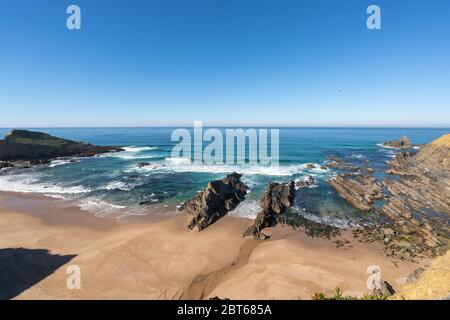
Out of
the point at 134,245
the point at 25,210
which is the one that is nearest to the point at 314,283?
the point at 134,245

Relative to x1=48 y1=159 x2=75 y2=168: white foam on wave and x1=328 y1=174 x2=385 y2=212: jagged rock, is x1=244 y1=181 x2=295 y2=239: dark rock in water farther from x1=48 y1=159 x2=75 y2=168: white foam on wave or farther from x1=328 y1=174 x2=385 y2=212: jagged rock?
x1=48 y1=159 x2=75 y2=168: white foam on wave

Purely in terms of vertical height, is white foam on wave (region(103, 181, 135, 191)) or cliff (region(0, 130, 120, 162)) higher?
cliff (region(0, 130, 120, 162))

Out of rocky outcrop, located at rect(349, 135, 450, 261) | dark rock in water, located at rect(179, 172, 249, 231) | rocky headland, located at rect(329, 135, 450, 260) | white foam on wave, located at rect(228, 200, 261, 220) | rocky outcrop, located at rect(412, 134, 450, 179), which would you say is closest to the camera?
rocky outcrop, located at rect(349, 135, 450, 261)

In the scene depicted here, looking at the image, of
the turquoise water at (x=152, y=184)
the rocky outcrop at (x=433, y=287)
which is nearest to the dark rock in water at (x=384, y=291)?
the rocky outcrop at (x=433, y=287)

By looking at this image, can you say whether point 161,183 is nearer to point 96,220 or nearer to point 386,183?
point 96,220

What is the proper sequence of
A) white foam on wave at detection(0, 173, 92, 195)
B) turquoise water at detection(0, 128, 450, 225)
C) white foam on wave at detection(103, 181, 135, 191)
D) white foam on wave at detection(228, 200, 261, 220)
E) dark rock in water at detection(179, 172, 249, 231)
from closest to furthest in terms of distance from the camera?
dark rock in water at detection(179, 172, 249, 231) → white foam on wave at detection(228, 200, 261, 220) → turquoise water at detection(0, 128, 450, 225) → white foam on wave at detection(0, 173, 92, 195) → white foam on wave at detection(103, 181, 135, 191)

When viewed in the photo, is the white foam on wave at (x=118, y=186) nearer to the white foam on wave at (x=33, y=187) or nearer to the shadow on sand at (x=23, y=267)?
the white foam on wave at (x=33, y=187)

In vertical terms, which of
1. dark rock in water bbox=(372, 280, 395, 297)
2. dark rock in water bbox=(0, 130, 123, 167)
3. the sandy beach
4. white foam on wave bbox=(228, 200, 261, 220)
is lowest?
the sandy beach

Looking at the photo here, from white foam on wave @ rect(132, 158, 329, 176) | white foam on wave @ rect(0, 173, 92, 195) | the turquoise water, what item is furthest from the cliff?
white foam on wave @ rect(132, 158, 329, 176)
